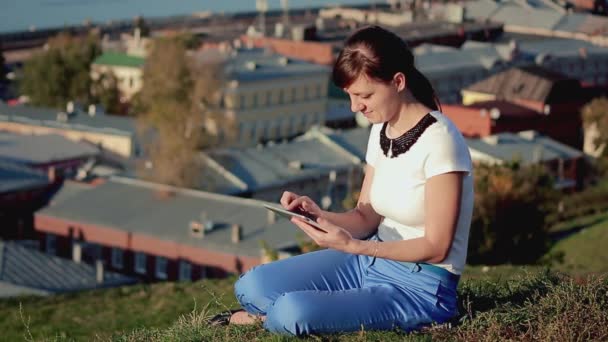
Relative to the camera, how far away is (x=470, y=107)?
35.8 m

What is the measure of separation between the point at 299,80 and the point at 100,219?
62.7ft

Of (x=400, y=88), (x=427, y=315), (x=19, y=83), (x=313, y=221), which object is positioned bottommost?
(x=19, y=83)

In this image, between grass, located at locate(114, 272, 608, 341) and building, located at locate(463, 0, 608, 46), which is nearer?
grass, located at locate(114, 272, 608, 341)

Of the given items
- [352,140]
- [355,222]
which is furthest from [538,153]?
[355,222]

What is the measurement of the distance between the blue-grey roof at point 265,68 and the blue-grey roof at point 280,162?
350 inches

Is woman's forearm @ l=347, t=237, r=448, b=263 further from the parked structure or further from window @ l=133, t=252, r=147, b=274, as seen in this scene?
the parked structure

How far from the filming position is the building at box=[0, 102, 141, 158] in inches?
1419

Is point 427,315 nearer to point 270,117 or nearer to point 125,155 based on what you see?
point 125,155

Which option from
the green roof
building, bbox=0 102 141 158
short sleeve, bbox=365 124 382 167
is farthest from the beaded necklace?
the green roof

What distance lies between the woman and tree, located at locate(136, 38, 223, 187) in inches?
1054

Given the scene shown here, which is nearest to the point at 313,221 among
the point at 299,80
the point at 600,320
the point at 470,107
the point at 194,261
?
the point at 600,320

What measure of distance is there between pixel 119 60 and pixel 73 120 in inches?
322

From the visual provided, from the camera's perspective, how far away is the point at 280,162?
30250 millimetres

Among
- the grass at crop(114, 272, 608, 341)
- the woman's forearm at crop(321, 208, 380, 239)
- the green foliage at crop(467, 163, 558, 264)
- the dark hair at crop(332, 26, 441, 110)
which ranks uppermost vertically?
the dark hair at crop(332, 26, 441, 110)
